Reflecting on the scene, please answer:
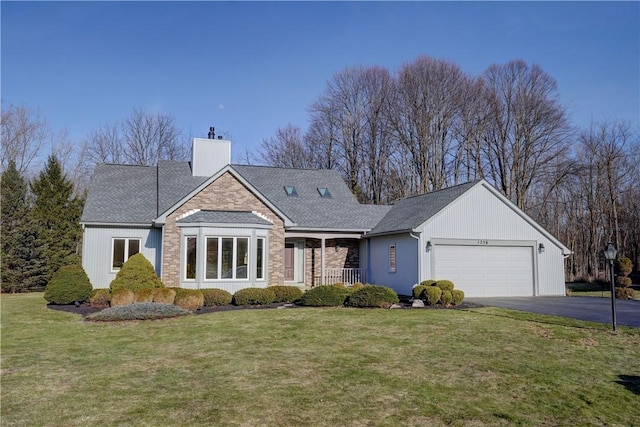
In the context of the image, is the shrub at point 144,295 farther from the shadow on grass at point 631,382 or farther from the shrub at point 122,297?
the shadow on grass at point 631,382

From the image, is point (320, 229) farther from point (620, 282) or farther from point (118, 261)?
point (620, 282)

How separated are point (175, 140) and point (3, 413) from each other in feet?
130

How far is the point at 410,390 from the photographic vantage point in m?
7.31

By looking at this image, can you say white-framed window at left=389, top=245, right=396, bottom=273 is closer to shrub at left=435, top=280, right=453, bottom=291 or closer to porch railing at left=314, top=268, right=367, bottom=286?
porch railing at left=314, top=268, right=367, bottom=286

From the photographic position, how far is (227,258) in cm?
1991

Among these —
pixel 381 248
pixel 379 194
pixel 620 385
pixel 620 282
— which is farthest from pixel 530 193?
pixel 620 385

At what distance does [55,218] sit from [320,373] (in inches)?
975

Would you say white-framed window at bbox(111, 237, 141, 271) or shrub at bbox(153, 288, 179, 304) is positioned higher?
white-framed window at bbox(111, 237, 141, 271)

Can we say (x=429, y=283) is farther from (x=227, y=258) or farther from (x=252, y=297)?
(x=227, y=258)

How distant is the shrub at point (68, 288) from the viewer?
56.6ft

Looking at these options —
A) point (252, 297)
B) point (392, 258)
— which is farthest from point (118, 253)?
point (392, 258)

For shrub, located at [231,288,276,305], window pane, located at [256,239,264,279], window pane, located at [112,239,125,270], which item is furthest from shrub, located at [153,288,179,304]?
window pane, located at [112,239,125,270]

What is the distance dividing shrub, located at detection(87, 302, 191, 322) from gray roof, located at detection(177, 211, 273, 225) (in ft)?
17.6

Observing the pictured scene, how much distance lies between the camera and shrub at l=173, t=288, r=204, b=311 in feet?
53.4
